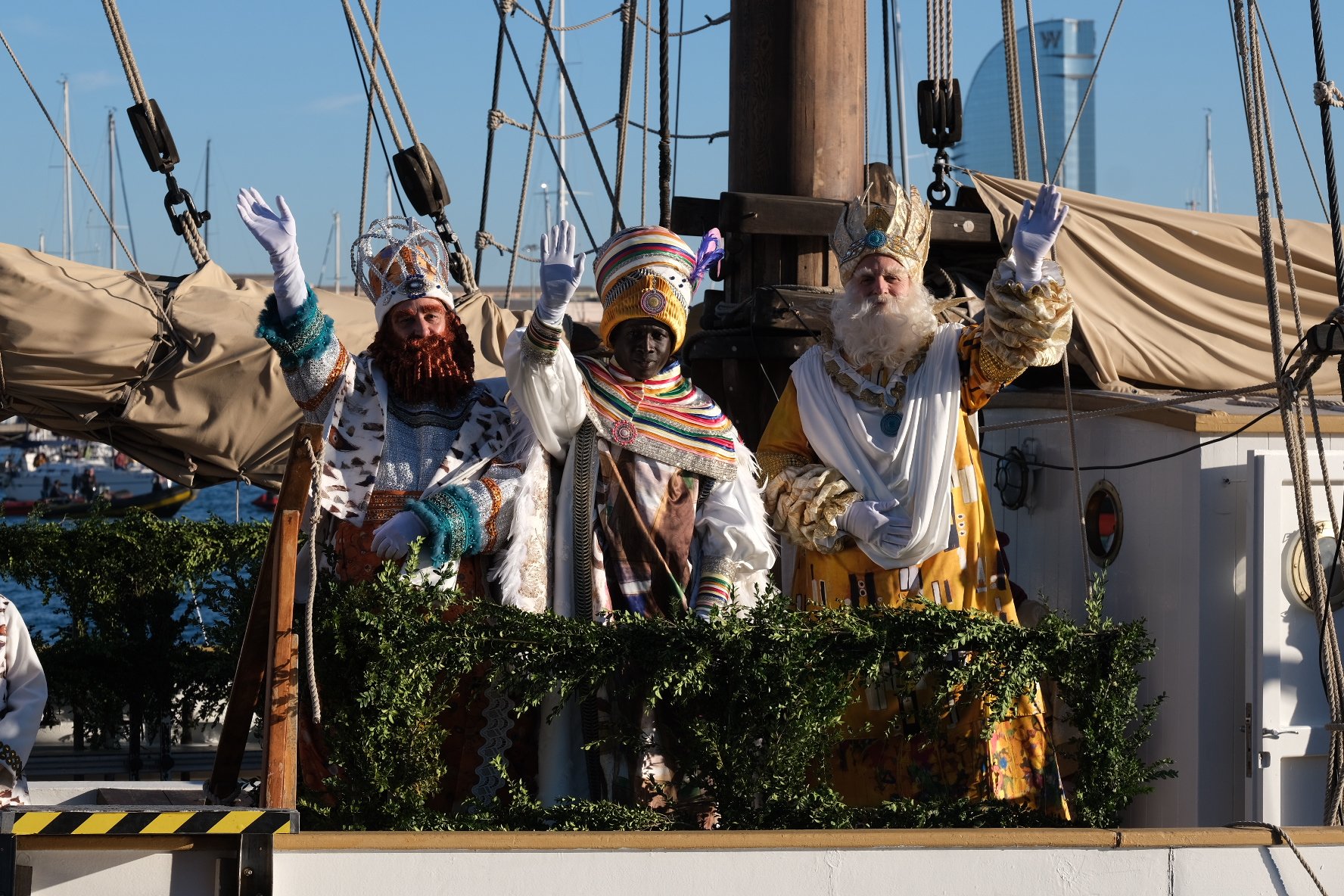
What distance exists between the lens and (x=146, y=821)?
9.82 feet

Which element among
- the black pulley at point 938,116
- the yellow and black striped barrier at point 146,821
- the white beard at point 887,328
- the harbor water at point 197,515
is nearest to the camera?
the yellow and black striped barrier at point 146,821

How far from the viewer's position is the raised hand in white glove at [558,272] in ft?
11.9

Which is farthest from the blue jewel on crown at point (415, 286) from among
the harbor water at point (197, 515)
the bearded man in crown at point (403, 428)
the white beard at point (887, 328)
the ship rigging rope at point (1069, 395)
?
the harbor water at point (197, 515)

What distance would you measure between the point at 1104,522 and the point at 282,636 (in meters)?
2.71

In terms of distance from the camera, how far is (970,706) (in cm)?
370

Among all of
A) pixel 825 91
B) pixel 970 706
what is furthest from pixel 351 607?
pixel 825 91

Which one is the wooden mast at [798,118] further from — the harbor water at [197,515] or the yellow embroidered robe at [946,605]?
the harbor water at [197,515]

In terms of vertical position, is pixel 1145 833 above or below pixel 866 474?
below

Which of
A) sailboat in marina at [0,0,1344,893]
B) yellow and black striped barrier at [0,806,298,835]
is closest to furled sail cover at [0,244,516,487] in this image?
sailboat in marina at [0,0,1344,893]

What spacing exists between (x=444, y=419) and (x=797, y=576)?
44.9 inches

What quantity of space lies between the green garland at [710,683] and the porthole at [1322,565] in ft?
3.23

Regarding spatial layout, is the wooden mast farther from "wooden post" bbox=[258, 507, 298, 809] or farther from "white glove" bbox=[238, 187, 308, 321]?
"wooden post" bbox=[258, 507, 298, 809]

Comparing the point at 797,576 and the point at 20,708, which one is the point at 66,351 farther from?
the point at 797,576

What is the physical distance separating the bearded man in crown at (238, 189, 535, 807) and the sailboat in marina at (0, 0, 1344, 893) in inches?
31.1
